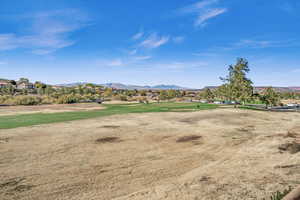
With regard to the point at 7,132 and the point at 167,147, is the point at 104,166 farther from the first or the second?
the point at 7,132

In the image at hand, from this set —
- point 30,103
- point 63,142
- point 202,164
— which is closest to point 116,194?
point 202,164

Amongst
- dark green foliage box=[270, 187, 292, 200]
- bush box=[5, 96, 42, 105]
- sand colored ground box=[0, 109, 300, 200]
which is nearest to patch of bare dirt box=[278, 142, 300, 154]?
sand colored ground box=[0, 109, 300, 200]

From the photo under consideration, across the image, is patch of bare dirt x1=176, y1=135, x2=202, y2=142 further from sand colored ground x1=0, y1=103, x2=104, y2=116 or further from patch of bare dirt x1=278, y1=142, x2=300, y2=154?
sand colored ground x1=0, y1=103, x2=104, y2=116

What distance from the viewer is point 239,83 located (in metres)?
44.1

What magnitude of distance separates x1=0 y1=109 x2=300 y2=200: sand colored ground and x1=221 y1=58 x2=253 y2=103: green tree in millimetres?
30078

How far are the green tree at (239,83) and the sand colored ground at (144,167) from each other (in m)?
30.1

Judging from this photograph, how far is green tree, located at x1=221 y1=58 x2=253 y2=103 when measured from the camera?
141 feet

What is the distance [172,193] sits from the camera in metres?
7.10

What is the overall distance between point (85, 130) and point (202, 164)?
12.8 m

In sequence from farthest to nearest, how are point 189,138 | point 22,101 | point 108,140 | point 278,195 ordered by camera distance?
point 22,101 < point 189,138 < point 108,140 < point 278,195

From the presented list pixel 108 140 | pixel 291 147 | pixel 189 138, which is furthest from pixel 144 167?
pixel 291 147

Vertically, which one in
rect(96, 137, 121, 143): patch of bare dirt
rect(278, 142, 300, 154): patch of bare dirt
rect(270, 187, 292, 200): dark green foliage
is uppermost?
rect(270, 187, 292, 200): dark green foliage

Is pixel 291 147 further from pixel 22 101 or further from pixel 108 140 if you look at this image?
pixel 22 101

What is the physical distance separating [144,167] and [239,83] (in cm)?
4052
